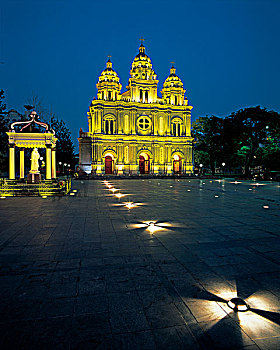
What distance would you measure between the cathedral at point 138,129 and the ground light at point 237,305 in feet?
163

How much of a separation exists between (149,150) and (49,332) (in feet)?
177

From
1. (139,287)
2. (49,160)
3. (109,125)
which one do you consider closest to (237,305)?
(139,287)

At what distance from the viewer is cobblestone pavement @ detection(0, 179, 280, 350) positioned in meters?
2.67

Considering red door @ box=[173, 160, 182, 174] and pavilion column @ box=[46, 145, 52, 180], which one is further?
red door @ box=[173, 160, 182, 174]

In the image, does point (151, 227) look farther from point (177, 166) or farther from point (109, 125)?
point (177, 166)

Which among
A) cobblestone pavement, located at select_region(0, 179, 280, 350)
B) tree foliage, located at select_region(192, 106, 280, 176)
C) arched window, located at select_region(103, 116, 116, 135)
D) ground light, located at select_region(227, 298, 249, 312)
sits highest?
arched window, located at select_region(103, 116, 116, 135)

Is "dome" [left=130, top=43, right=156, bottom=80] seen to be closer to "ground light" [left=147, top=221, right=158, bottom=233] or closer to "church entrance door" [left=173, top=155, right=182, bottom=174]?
"church entrance door" [left=173, top=155, right=182, bottom=174]

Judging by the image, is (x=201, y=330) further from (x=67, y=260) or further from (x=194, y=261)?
(x=67, y=260)

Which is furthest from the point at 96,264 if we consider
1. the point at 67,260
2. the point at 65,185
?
the point at 65,185

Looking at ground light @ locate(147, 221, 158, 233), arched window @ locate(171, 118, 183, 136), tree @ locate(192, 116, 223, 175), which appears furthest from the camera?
arched window @ locate(171, 118, 183, 136)

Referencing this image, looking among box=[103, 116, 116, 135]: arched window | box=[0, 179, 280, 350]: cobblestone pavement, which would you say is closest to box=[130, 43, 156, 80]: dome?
box=[103, 116, 116, 135]: arched window

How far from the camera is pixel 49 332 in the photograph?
2736 millimetres

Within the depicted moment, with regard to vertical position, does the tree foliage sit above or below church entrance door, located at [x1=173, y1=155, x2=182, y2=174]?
above

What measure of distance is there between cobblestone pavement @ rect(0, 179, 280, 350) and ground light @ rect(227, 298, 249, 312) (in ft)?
0.26
